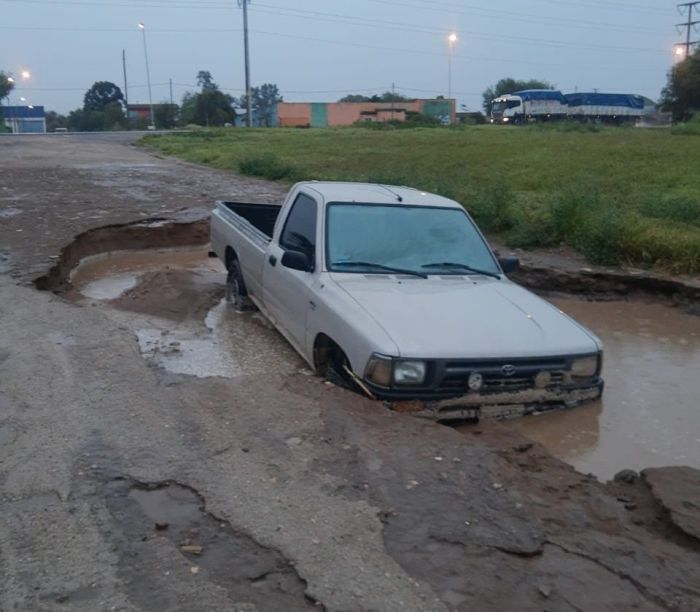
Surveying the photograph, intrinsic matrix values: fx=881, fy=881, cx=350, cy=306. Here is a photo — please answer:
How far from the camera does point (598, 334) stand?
9.45 metres

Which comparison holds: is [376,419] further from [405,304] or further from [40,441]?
[40,441]

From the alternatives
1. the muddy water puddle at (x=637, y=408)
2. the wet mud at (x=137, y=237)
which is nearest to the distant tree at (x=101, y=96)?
the wet mud at (x=137, y=237)

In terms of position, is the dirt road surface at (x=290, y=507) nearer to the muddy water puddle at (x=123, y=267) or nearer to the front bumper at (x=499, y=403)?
the front bumper at (x=499, y=403)

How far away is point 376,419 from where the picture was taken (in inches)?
217

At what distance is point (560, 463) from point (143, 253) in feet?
33.3

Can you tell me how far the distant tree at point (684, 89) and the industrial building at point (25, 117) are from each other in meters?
78.6

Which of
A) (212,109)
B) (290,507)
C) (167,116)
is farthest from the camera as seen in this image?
(167,116)

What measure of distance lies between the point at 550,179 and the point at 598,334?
12456 millimetres

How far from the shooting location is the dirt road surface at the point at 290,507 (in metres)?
3.69

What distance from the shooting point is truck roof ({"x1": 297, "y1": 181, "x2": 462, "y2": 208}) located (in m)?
7.65

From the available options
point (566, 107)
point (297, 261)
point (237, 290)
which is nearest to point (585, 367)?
point (297, 261)

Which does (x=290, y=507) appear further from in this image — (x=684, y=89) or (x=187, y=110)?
(x=187, y=110)

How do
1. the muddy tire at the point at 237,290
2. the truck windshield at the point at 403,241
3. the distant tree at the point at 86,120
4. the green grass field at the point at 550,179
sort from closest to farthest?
the truck windshield at the point at 403,241
the muddy tire at the point at 237,290
the green grass field at the point at 550,179
the distant tree at the point at 86,120

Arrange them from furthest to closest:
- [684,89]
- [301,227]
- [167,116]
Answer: [167,116]
[684,89]
[301,227]
